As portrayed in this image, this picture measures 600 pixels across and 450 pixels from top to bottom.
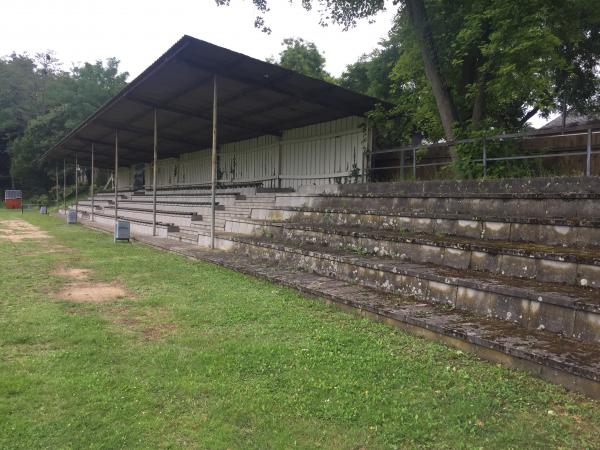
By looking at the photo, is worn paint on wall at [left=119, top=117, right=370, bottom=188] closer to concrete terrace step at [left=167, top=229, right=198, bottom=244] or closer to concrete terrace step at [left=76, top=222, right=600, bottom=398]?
concrete terrace step at [left=167, top=229, right=198, bottom=244]

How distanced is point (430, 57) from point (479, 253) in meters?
6.93

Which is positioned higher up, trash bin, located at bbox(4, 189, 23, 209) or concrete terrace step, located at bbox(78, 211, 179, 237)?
trash bin, located at bbox(4, 189, 23, 209)

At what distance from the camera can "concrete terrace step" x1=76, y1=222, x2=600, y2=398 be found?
2.69m

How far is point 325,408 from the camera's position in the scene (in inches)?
101

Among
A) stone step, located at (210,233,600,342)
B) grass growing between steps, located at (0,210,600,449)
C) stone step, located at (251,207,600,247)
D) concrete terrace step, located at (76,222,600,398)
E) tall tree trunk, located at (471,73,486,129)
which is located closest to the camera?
grass growing between steps, located at (0,210,600,449)

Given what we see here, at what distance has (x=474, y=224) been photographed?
5.24 m

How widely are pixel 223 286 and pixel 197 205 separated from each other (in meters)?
9.29

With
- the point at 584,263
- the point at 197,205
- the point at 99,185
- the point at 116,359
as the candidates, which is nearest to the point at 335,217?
the point at 584,263

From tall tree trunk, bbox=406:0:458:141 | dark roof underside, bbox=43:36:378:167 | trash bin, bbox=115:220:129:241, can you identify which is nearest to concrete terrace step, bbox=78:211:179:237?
trash bin, bbox=115:220:129:241

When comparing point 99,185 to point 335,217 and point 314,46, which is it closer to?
point 314,46

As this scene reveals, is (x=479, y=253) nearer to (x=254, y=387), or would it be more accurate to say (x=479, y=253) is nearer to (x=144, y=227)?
(x=254, y=387)

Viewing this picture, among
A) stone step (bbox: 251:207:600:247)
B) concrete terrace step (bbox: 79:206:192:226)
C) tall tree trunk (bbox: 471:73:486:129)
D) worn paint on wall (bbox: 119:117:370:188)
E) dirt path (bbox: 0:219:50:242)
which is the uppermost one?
tall tree trunk (bbox: 471:73:486:129)

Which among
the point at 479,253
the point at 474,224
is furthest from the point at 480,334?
the point at 474,224

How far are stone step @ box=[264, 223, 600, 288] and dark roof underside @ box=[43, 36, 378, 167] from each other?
4.18 m
